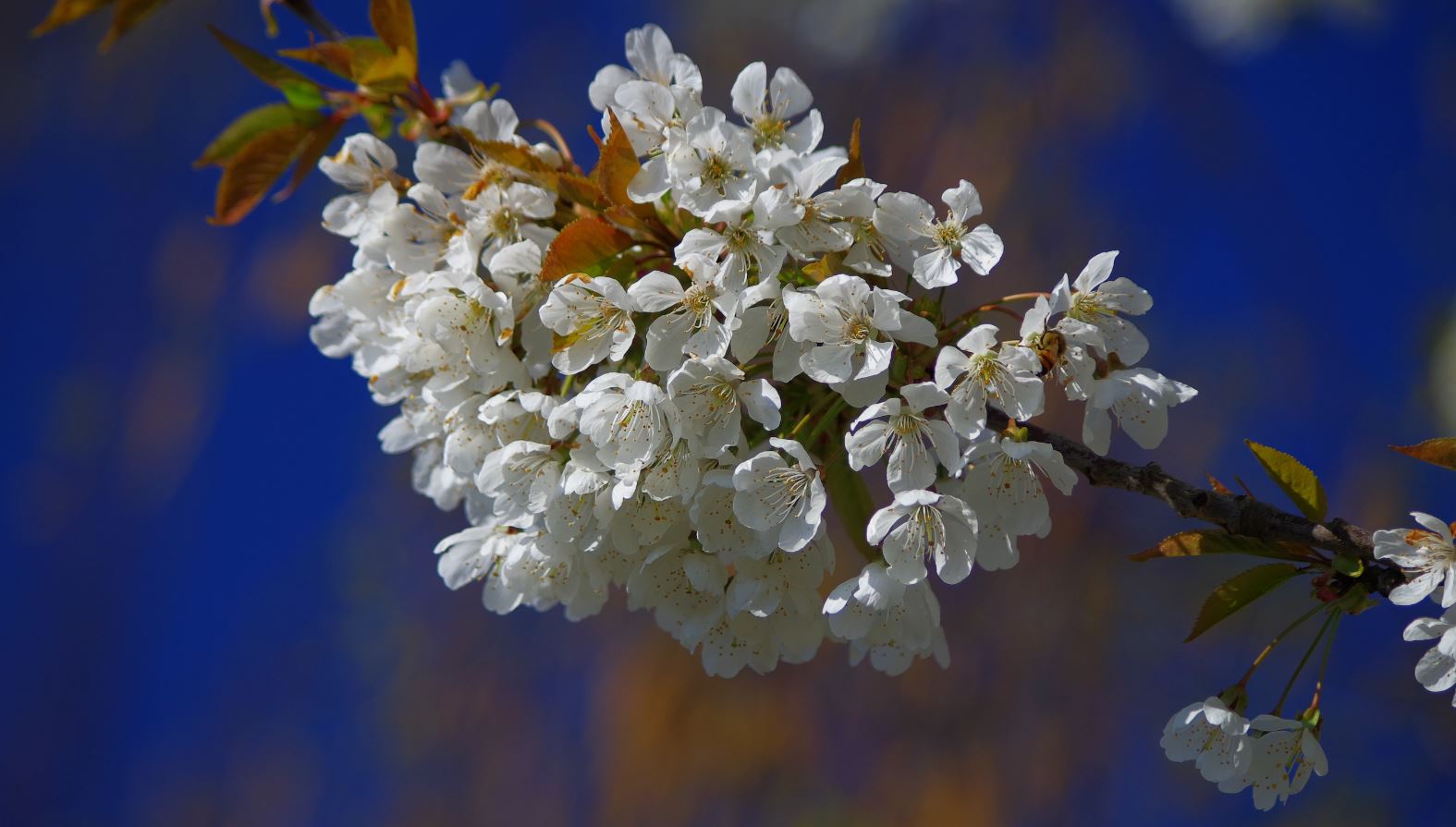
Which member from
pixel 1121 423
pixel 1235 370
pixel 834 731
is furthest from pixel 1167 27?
pixel 1121 423

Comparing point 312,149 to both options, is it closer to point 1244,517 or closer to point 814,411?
point 814,411

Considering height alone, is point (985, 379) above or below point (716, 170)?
below

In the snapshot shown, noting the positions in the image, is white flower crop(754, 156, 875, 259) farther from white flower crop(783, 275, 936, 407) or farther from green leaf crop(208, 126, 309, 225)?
green leaf crop(208, 126, 309, 225)

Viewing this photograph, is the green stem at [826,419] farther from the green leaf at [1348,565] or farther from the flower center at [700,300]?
the green leaf at [1348,565]

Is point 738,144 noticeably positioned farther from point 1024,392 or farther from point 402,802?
point 402,802

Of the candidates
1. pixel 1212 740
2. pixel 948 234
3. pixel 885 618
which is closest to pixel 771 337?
pixel 948 234

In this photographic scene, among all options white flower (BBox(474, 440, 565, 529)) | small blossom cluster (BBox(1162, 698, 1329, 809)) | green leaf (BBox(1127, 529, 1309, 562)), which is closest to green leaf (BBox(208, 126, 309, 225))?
white flower (BBox(474, 440, 565, 529))

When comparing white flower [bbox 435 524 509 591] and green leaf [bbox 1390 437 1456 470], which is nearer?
green leaf [bbox 1390 437 1456 470]
